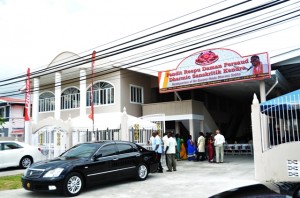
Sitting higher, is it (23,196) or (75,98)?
(75,98)

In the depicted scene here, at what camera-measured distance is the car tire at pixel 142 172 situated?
438 inches

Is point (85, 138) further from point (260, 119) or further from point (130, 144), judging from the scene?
point (260, 119)

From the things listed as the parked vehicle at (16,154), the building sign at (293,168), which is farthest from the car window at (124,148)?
the parked vehicle at (16,154)

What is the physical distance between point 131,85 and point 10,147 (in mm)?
11732

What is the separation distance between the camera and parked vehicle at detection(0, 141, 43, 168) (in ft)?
49.8

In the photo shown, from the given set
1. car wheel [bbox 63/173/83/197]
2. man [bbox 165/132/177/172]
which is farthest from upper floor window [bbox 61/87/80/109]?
car wheel [bbox 63/173/83/197]

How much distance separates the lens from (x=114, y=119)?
18.0 meters

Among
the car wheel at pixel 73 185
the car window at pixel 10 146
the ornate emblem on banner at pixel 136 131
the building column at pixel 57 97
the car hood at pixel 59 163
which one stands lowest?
the car wheel at pixel 73 185

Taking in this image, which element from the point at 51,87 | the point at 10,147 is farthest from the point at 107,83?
the point at 10,147

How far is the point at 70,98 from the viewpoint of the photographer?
94.0ft

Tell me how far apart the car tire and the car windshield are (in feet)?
6.01

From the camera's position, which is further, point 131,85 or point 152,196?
point 131,85

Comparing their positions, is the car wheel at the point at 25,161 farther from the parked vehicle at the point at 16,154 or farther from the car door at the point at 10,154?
the car door at the point at 10,154

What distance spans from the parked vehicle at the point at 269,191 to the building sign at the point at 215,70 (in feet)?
45.3
